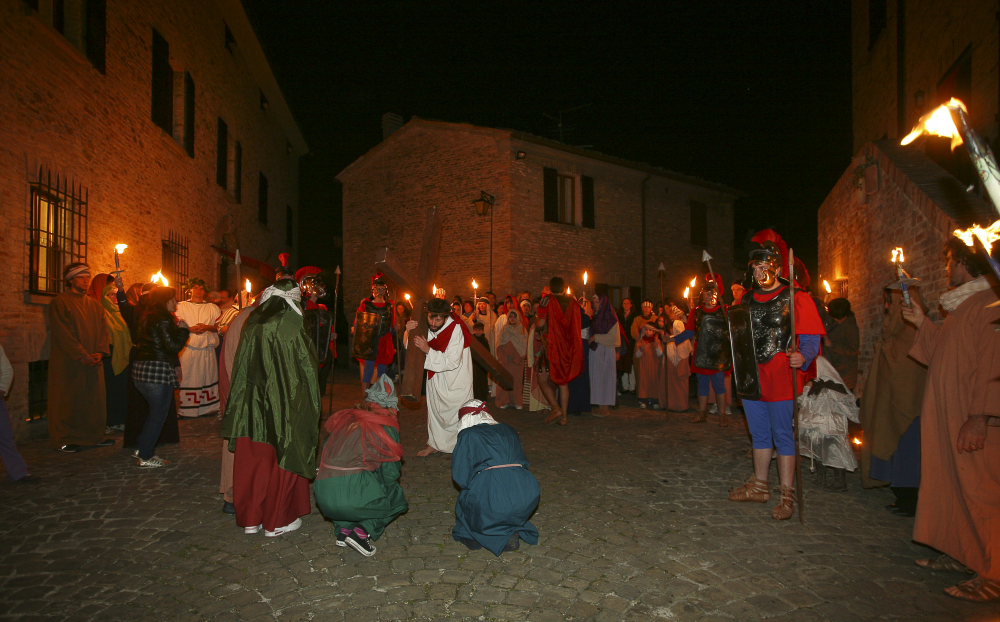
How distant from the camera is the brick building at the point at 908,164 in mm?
6879

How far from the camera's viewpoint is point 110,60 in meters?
9.13

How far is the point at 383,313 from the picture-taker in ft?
29.4

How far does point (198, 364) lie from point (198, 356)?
0.14 meters

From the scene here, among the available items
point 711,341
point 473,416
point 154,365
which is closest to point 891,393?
point 711,341

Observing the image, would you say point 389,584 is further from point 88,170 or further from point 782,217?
point 782,217

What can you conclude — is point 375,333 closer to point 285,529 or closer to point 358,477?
point 285,529

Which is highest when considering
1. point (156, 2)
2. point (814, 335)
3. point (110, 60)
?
point (156, 2)

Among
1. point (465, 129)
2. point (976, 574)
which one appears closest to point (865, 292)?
point (976, 574)

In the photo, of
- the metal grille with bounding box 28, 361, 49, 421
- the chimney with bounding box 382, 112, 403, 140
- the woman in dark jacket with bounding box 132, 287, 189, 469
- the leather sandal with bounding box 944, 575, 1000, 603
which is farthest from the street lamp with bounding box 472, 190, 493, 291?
the leather sandal with bounding box 944, 575, 1000, 603

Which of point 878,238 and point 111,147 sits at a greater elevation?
point 111,147

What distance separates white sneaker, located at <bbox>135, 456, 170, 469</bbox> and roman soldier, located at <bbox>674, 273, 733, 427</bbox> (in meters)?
6.03

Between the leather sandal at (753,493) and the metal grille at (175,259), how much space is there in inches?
445

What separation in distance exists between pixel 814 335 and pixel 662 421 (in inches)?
185

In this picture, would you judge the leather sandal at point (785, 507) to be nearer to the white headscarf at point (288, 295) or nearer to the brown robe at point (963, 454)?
the brown robe at point (963, 454)
